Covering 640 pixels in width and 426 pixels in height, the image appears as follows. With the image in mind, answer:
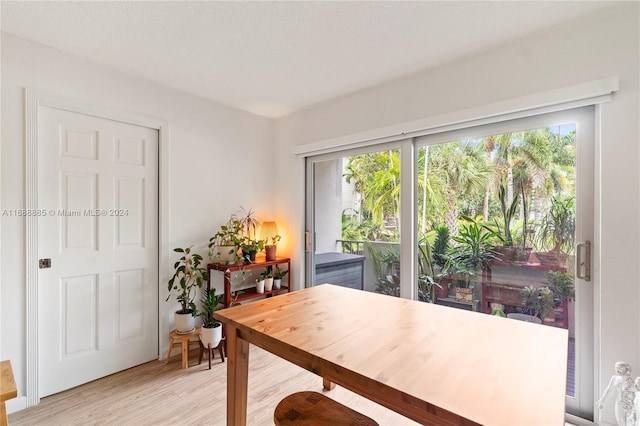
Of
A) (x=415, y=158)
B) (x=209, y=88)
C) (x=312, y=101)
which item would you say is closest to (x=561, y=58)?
(x=415, y=158)

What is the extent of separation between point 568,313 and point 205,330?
8.60 ft

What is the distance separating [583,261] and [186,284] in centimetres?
300

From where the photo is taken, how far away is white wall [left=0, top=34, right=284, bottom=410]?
2.00m

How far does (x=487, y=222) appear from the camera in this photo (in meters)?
2.30

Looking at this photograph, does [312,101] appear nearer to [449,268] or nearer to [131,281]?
[449,268]

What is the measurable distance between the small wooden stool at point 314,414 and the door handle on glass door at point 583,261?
159 centimetres

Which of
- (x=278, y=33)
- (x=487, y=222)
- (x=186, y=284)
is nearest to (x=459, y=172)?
(x=487, y=222)

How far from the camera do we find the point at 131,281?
258 cm

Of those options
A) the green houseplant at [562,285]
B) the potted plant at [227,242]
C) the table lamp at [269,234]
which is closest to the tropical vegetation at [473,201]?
the green houseplant at [562,285]

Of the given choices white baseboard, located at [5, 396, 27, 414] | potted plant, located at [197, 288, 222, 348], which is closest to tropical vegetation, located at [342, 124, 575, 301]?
potted plant, located at [197, 288, 222, 348]

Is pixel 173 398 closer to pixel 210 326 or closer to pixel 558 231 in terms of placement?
pixel 210 326

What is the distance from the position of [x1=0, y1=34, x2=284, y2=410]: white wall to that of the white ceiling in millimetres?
151

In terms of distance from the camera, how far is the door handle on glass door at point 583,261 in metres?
1.87

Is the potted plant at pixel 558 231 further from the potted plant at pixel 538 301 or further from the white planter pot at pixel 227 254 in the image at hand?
the white planter pot at pixel 227 254
